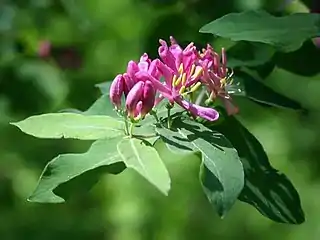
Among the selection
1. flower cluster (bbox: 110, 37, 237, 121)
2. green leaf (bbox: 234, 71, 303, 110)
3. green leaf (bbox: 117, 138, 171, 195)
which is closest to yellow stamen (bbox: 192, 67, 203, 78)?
flower cluster (bbox: 110, 37, 237, 121)

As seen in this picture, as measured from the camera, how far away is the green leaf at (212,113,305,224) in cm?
81

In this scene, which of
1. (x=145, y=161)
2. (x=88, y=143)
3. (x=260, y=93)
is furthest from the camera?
(x=88, y=143)

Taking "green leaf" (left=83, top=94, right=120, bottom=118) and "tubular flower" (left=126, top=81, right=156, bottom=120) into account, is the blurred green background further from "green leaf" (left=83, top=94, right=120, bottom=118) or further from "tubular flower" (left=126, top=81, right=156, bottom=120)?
"tubular flower" (left=126, top=81, right=156, bottom=120)

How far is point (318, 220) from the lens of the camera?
220 centimetres

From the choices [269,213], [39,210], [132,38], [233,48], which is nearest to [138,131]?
[269,213]

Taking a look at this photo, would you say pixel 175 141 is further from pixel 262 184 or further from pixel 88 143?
pixel 88 143

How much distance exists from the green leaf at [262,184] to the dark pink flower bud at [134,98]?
0.53ft

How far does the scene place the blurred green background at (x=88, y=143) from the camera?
1573 millimetres

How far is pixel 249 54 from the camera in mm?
1017

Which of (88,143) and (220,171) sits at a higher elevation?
(220,171)

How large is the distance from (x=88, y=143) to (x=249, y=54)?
3.58 ft

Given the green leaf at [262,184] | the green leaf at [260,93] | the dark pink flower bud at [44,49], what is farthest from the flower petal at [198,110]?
the dark pink flower bud at [44,49]

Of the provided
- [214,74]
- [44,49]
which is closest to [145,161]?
[214,74]

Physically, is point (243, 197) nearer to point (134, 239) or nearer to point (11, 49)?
point (11, 49)
